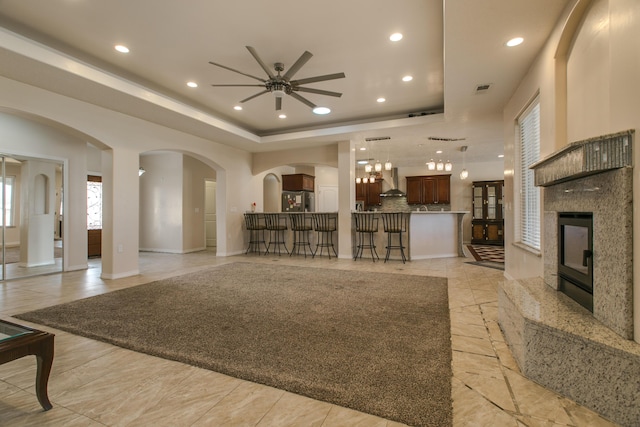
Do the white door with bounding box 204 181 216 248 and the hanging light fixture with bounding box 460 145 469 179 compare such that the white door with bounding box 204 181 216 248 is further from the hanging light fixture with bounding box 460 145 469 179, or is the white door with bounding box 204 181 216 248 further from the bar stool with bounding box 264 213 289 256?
the hanging light fixture with bounding box 460 145 469 179

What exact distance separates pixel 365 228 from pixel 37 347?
5.56 meters

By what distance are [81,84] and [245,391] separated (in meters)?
4.20

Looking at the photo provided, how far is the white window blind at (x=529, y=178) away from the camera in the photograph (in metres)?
3.29

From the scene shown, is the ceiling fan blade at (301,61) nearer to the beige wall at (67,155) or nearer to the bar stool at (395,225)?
the bar stool at (395,225)

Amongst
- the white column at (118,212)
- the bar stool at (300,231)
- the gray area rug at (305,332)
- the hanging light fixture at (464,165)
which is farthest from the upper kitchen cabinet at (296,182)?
the gray area rug at (305,332)

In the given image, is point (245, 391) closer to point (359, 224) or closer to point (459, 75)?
point (459, 75)

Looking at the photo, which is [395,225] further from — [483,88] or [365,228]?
[483,88]

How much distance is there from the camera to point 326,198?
11.2 metres

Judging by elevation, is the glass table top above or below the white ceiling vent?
below

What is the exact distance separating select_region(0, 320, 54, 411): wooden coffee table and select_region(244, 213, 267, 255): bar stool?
5800 millimetres

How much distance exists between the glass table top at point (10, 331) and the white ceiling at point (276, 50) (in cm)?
276

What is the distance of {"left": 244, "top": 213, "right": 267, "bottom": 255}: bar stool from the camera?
24.8 ft

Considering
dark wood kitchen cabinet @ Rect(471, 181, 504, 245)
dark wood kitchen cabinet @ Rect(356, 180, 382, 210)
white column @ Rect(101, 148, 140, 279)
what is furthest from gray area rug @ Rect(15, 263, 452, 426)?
dark wood kitchen cabinet @ Rect(356, 180, 382, 210)

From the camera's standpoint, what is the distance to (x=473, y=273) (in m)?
4.95
